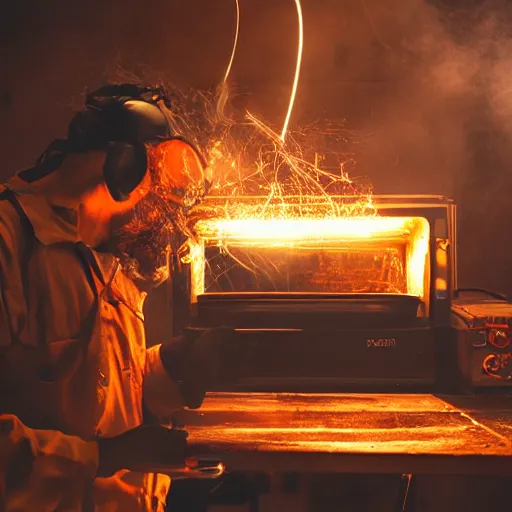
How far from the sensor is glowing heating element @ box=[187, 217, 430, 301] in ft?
7.78

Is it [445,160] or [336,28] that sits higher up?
[336,28]

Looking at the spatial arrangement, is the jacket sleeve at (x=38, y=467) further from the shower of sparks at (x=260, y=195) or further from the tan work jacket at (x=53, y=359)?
the shower of sparks at (x=260, y=195)

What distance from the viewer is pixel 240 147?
2.74 m

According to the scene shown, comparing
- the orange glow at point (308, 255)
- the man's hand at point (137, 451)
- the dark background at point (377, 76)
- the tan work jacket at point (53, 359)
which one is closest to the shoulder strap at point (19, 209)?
the tan work jacket at point (53, 359)

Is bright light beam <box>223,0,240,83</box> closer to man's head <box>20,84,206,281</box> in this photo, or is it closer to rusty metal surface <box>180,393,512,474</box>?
man's head <box>20,84,206,281</box>

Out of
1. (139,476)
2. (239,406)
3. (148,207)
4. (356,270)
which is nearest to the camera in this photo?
(139,476)

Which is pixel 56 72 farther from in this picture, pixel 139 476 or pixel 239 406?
pixel 139 476

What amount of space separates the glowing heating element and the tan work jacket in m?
0.99

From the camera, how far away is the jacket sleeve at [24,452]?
113 centimetres

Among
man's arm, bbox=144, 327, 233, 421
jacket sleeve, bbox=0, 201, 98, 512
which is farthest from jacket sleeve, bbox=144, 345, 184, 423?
jacket sleeve, bbox=0, 201, 98, 512

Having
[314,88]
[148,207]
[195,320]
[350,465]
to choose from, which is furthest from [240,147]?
[350,465]

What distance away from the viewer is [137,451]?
1291mm

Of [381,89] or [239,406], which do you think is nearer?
[239,406]

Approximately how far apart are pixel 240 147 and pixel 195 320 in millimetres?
899
